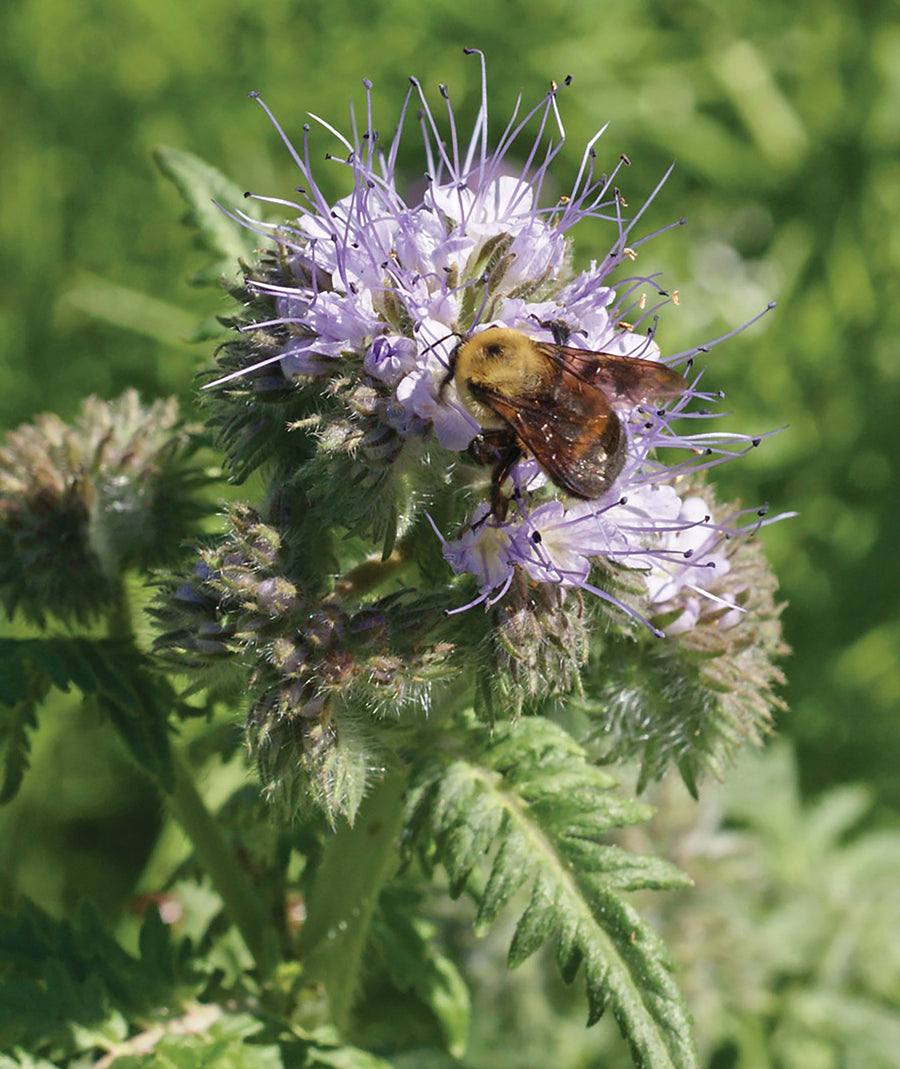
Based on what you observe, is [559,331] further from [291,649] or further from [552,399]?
[291,649]

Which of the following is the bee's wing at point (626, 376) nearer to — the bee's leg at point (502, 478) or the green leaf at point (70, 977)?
the bee's leg at point (502, 478)

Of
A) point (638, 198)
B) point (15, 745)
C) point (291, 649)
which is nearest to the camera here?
point (291, 649)

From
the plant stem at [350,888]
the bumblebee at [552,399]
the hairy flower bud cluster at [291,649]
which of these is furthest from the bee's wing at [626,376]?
the plant stem at [350,888]

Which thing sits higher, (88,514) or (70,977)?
(88,514)

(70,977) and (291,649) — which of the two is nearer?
(291,649)

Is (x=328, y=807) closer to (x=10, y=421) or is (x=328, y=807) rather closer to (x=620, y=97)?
(x=10, y=421)

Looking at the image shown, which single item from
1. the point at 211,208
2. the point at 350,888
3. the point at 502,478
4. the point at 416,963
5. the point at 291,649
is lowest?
the point at 416,963

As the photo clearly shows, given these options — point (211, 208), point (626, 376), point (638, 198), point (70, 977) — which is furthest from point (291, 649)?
point (638, 198)
